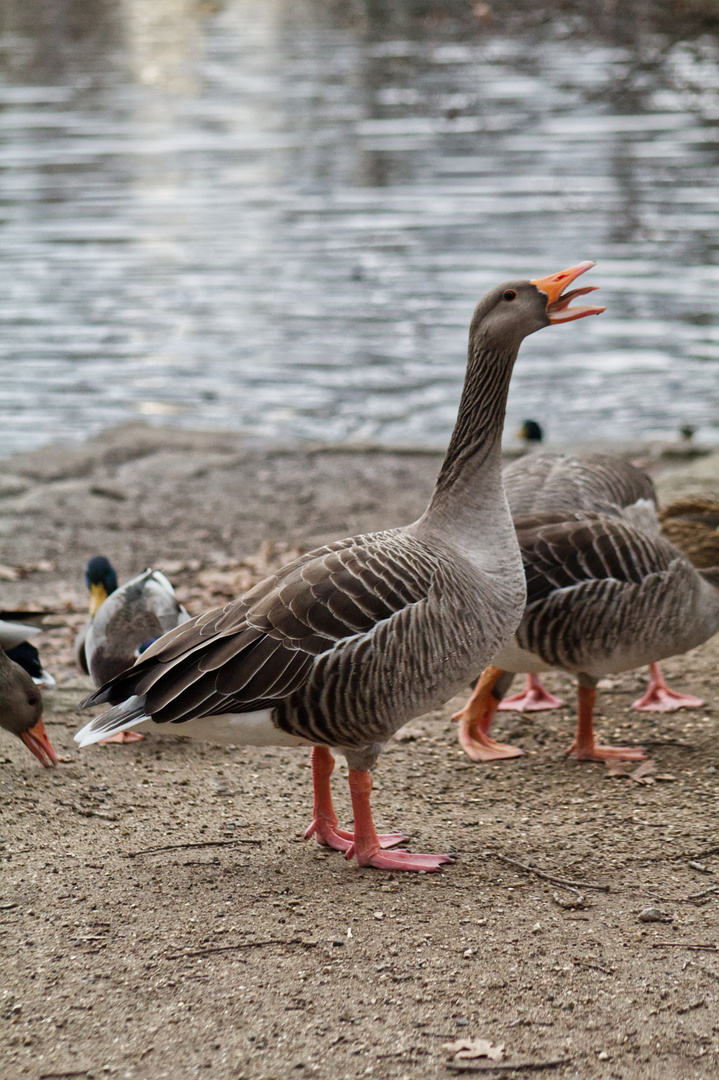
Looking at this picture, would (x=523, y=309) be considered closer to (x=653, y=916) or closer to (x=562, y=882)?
(x=562, y=882)

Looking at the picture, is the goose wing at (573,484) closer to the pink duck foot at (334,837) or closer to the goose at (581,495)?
the goose at (581,495)

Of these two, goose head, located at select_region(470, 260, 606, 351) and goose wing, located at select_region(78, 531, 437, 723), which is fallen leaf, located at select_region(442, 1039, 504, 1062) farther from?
goose head, located at select_region(470, 260, 606, 351)

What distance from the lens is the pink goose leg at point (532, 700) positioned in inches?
273

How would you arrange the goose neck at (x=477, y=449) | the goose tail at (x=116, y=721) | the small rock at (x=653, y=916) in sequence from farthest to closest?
the goose neck at (x=477, y=449)
the goose tail at (x=116, y=721)
the small rock at (x=653, y=916)

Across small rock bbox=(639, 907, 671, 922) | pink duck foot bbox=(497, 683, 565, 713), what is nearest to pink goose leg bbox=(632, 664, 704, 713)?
pink duck foot bbox=(497, 683, 565, 713)

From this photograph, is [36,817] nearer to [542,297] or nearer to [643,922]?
[643,922]

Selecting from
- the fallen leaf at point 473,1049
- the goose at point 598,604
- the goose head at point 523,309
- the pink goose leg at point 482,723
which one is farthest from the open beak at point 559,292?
the fallen leaf at point 473,1049

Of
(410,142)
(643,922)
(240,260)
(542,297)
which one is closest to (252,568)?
(542,297)

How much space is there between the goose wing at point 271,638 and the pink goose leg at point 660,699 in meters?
2.44

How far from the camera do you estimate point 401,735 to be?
6.56 metres

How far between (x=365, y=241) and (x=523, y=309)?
1319 cm

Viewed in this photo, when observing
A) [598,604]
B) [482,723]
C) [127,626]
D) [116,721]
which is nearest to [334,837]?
[116,721]

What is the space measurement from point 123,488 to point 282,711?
6237mm

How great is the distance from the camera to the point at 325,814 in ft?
16.8
